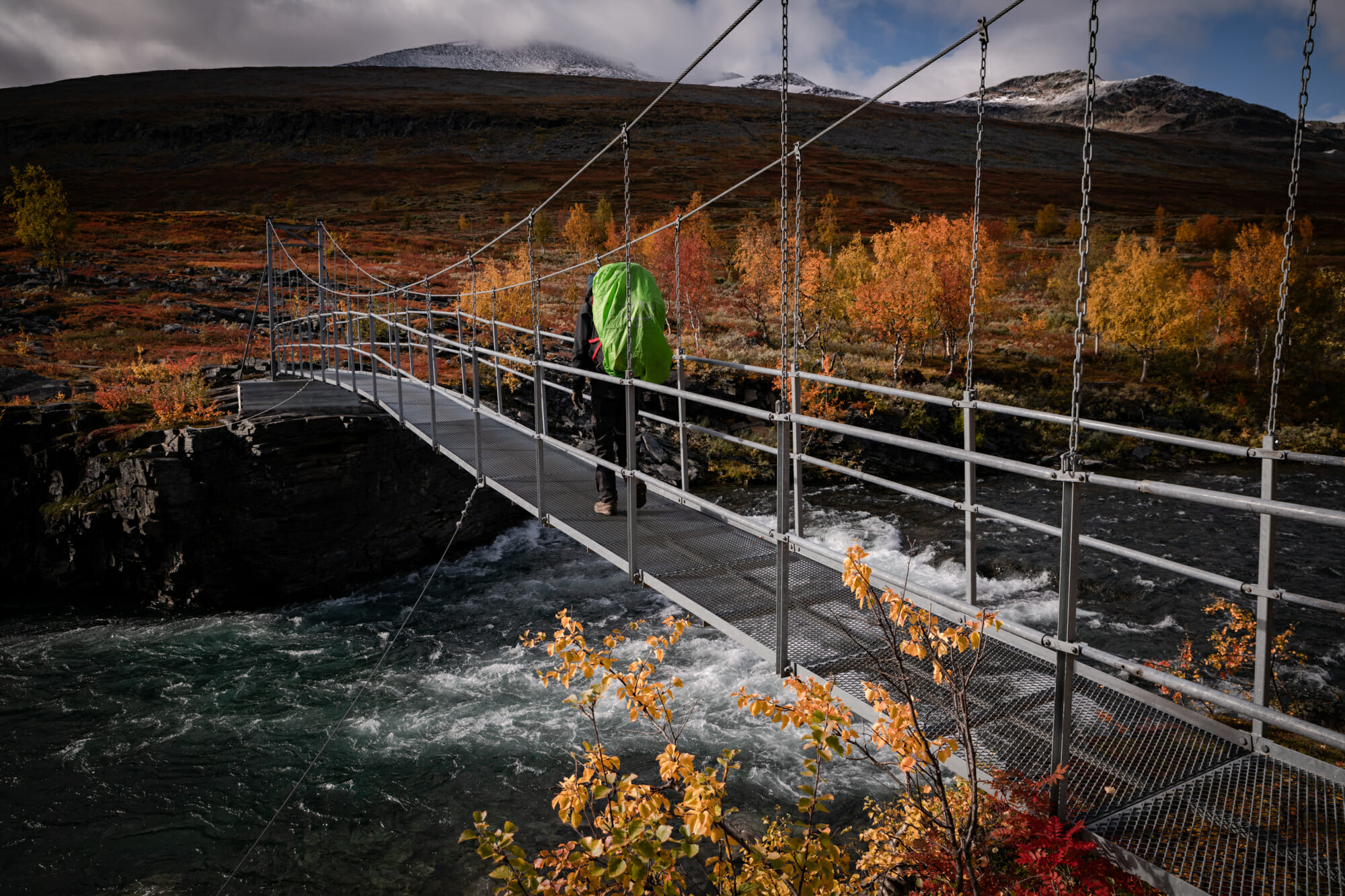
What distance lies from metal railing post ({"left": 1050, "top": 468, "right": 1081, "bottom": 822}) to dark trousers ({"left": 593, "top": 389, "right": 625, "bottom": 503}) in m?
3.52

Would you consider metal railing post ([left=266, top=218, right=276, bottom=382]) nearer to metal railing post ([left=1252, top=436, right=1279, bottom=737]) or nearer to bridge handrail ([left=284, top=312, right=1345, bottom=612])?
bridge handrail ([left=284, top=312, right=1345, bottom=612])

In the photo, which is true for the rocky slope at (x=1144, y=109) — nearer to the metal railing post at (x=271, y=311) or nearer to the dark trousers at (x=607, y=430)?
the metal railing post at (x=271, y=311)

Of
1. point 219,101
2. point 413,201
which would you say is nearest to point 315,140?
point 219,101

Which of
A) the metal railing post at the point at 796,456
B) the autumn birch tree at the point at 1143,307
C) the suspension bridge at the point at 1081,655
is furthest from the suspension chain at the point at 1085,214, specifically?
the autumn birch tree at the point at 1143,307

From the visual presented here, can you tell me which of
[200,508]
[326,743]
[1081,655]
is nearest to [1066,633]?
[1081,655]

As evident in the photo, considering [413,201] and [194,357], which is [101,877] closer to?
[194,357]

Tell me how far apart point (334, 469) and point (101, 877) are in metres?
6.55

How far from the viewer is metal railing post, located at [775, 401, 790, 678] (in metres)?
2.96

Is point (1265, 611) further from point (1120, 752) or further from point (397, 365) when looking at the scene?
point (397, 365)

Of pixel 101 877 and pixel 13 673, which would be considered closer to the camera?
pixel 101 877

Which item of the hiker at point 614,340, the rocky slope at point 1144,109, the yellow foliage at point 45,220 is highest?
the rocky slope at point 1144,109

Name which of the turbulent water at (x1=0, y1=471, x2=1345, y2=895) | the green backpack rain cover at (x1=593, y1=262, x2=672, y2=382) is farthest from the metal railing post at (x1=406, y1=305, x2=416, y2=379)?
the green backpack rain cover at (x1=593, y1=262, x2=672, y2=382)

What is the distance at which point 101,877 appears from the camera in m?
6.01

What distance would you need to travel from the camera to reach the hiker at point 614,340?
15.4 feet
